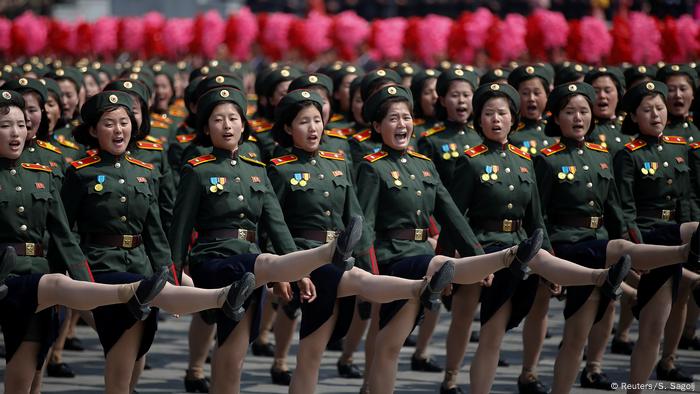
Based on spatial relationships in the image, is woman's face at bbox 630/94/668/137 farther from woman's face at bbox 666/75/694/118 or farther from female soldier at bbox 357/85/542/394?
female soldier at bbox 357/85/542/394

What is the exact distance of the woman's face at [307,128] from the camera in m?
9.40

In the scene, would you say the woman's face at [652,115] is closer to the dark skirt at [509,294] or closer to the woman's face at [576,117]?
the woman's face at [576,117]

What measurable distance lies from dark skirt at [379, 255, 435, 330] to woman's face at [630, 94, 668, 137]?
96.5 inches

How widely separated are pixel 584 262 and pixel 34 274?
3.79 metres

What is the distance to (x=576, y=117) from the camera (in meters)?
10.2

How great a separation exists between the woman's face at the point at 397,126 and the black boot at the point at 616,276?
166cm

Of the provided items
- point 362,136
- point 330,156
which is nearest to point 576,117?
point 330,156

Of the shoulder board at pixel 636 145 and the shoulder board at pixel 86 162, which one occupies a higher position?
the shoulder board at pixel 636 145

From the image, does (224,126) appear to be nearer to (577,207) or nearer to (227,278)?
Answer: (227,278)

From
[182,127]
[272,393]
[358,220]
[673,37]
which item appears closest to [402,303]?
[358,220]

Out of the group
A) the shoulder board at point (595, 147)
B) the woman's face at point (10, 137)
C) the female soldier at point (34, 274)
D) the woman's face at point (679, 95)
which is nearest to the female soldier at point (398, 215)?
the shoulder board at point (595, 147)

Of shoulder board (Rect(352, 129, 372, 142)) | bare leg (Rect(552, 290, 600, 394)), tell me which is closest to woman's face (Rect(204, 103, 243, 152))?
bare leg (Rect(552, 290, 600, 394))

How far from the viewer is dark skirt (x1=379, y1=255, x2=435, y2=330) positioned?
29.6 ft

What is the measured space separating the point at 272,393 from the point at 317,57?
583 inches
